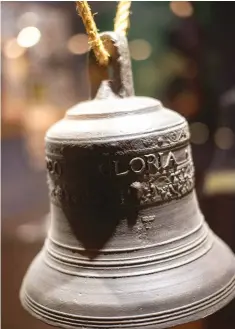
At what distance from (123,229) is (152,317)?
5.6 inches

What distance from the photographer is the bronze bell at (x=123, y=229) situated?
878 mm

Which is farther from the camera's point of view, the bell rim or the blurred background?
the blurred background

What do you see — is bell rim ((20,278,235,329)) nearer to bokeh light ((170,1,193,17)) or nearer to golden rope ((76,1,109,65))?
golden rope ((76,1,109,65))

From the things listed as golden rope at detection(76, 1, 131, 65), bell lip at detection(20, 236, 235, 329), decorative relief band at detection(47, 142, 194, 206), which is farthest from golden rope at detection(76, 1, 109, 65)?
bell lip at detection(20, 236, 235, 329)

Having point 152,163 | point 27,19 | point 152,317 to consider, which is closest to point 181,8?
point 27,19

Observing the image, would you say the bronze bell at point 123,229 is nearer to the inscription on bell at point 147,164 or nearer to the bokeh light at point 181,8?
the inscription on bell at point 147,164

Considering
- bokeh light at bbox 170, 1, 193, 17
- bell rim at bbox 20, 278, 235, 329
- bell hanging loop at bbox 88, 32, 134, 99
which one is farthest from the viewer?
bokeh light at bbox 170, 1, 193, 17

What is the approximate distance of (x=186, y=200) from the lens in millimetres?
984

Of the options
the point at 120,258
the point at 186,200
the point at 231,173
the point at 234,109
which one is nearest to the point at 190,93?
the point at 234,109

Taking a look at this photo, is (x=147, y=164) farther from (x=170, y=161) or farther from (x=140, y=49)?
(x=140, y=49)

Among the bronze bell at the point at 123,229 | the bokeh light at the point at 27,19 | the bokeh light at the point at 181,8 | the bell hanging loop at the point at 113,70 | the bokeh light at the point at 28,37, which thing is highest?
the bokeh light at the point at 181,8

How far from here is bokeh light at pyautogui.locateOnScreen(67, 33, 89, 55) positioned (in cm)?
152

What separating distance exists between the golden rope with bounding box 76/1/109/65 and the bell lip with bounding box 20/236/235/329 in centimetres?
41

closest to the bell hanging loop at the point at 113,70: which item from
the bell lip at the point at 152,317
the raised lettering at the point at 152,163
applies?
the raised lettering at the point at 152,163
